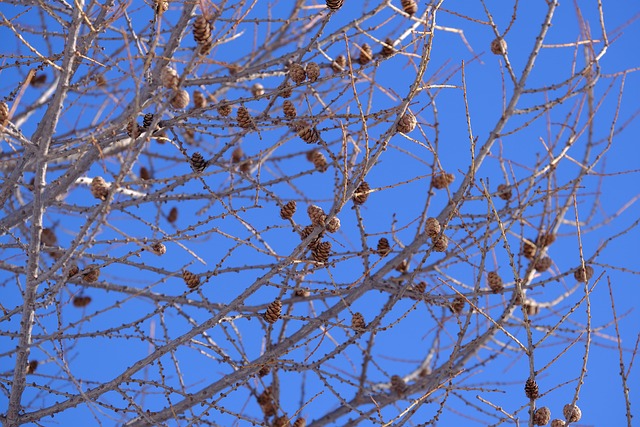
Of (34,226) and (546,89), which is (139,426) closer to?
(34,226)

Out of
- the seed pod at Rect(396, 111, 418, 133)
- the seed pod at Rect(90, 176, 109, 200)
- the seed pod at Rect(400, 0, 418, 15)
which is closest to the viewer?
the seed pod at Rect(396, 111, 418, 133)

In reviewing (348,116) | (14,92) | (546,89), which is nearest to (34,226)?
(14,92)

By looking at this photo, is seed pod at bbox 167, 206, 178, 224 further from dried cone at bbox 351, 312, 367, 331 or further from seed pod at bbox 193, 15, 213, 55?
seed pod at bbox 193, 15, 213, 55

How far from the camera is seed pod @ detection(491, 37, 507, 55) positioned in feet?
10.7

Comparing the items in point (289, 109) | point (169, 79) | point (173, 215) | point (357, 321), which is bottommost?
point (357, 321)

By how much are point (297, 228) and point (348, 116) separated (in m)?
0.49

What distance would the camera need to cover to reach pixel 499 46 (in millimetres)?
3359

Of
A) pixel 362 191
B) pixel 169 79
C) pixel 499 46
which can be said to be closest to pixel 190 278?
pixel 362 191

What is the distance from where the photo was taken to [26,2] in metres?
3.15

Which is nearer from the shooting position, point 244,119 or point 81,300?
point 244,119

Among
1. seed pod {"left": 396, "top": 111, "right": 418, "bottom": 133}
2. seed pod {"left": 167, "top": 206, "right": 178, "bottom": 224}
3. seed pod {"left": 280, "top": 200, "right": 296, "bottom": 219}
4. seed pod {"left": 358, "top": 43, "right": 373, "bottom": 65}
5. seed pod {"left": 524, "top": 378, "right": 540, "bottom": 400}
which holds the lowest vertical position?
seed pod {"left": 524, "top": 378, "right": 540, "bottom": 400}

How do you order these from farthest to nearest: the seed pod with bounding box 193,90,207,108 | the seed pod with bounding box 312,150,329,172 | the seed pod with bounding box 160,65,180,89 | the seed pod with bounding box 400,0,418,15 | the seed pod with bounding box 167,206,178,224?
the seed pod with bounding box 167,206,178,224
the seed pod with bounding box 193,90,207,108
the seed pod with bounding box 312,150,329,172
the seed pod with bounding box 400,0,418,15
the seed pod with bounding box 160,65,180,89

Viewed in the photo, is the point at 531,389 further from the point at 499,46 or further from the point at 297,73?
the point at 499,46

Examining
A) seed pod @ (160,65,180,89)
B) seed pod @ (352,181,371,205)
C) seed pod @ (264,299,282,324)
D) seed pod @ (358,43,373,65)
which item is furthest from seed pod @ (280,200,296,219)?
seed pod @ (358,43,373,65)
